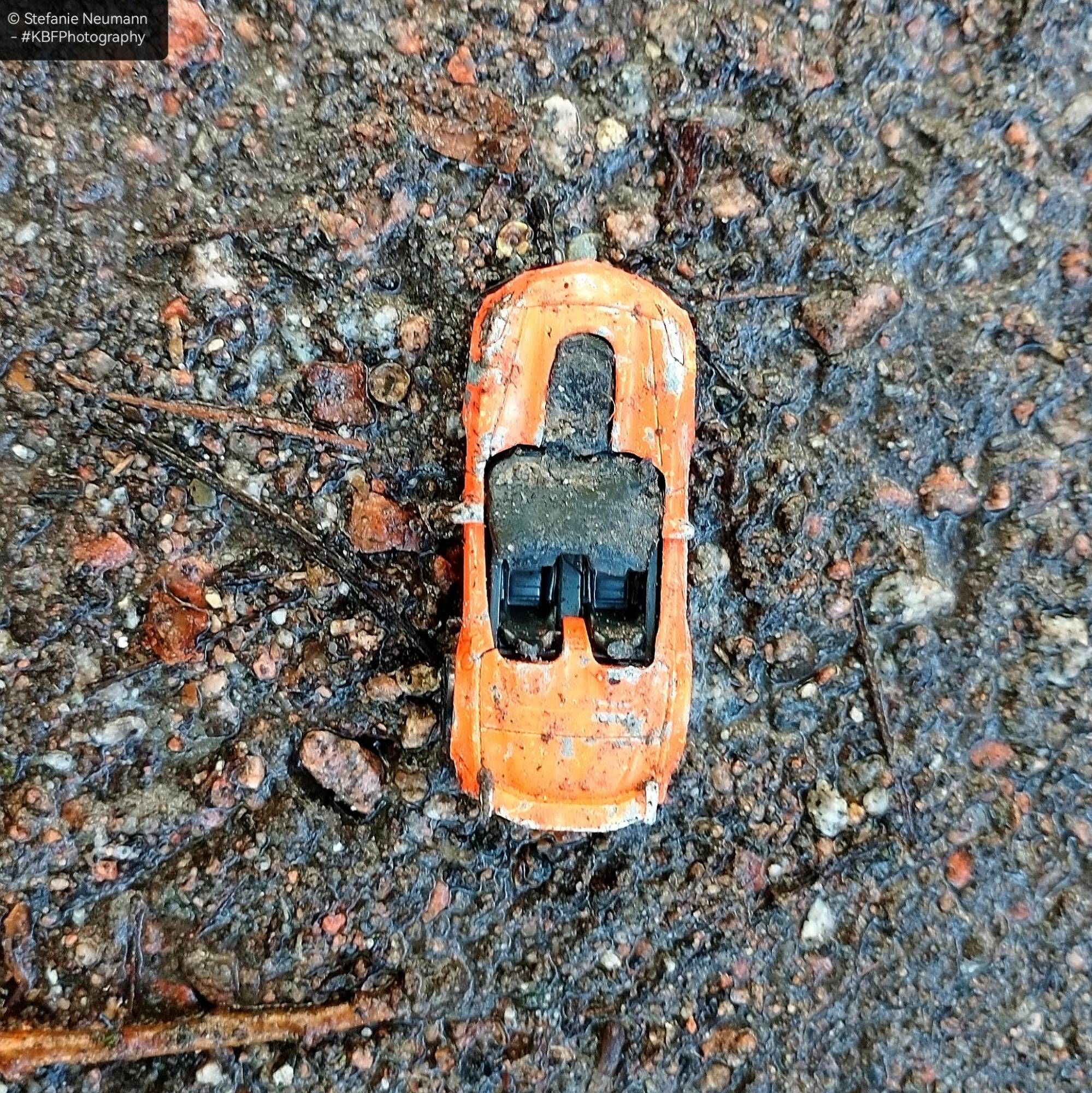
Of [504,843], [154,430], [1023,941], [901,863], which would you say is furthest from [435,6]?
[1023,941]

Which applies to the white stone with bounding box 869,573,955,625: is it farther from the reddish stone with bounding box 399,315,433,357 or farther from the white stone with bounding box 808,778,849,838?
the reddish stone with bounding box 399,315,433,357

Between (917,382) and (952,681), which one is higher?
(917,382)

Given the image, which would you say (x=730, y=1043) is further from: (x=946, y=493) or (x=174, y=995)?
(x=946, y=493)

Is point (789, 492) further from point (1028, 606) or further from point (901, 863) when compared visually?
point (901, 863)

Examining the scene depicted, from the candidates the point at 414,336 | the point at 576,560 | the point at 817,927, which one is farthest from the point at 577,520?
the point at 817,927

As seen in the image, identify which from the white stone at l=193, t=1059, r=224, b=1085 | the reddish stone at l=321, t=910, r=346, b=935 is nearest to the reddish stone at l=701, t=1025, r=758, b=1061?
the reddish stone at l=321, t=910, r=346, b=935
